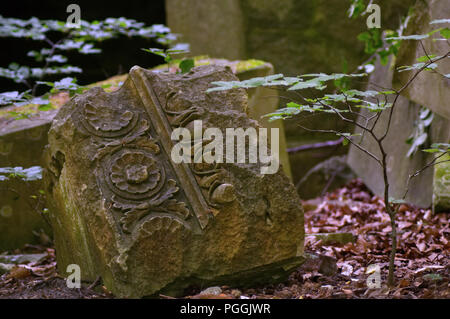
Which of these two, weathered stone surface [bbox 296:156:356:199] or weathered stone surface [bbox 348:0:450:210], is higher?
weathered stone surface [bbox 348:0:450:210]

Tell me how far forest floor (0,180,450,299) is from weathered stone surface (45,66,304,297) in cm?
13

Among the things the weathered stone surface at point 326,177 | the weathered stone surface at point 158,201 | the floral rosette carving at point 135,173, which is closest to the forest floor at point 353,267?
the weathered stone surface at point 158,201

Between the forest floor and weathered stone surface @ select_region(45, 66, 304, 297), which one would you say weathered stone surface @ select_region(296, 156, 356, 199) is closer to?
the forest floor

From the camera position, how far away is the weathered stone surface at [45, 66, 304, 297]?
7.96 ft

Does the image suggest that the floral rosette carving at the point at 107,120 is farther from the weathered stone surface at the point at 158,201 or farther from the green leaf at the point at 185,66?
the green leaf at the point at 185,66

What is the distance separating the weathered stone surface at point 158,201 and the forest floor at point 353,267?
0.13 m

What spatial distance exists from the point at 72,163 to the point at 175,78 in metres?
0.67

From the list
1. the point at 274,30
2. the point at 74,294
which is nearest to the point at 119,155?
the point at 74,294

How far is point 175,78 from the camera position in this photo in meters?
2.82

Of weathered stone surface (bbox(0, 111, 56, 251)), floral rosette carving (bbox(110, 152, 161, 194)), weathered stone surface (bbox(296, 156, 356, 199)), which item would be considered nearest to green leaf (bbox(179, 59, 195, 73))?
floral rosette carving (bbox(110, 152, 161, 194))

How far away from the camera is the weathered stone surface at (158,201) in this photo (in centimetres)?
243

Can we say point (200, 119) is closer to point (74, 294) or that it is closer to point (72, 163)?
point (72, 163)

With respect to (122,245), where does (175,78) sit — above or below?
above

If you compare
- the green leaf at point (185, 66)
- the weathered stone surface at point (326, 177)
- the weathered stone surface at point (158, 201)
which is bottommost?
the weathered stone surface at point (326, 177)
